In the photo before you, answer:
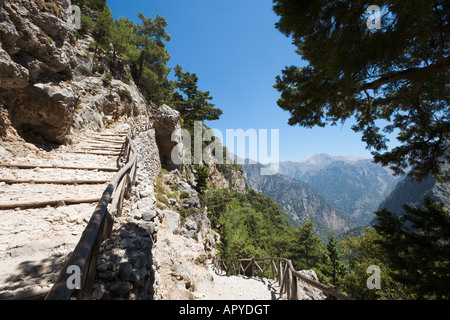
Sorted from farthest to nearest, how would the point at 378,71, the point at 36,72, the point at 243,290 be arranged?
1. the point at 243,290
2. the point at 36,72
3. the point at 378,71

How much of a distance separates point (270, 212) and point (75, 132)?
6082cm

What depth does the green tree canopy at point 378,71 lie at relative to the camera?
2480 mm

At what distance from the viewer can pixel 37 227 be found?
3.00 meters

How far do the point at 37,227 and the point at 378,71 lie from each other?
664 centimetres

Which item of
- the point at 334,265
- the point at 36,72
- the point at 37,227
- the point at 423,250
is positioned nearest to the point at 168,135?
the point at 36,72

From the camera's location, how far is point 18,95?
5887mm

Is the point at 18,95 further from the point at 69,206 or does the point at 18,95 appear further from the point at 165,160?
the point at 165,160

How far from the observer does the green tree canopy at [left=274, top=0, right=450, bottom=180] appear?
2.48 metres

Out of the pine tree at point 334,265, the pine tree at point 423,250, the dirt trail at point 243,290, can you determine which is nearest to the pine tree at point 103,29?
the dirt trail at point 243,290

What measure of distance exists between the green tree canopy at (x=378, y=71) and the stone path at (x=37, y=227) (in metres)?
4.97

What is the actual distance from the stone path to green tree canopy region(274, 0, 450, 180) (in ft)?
16.3

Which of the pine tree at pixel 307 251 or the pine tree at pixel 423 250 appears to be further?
the pine tree at pixel 307 251

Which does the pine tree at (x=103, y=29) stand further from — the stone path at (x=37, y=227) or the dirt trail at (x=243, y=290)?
the dirt trail at (x=243, y=290)

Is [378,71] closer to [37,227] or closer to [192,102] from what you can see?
[37,227]
